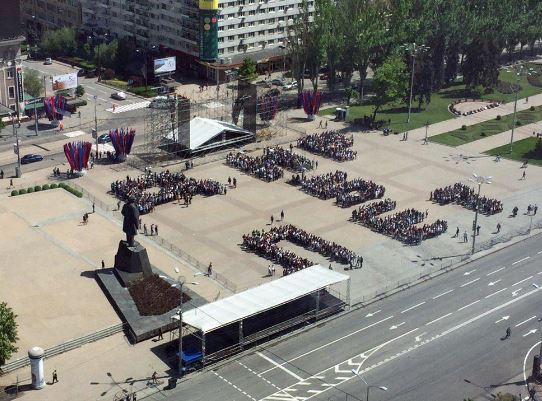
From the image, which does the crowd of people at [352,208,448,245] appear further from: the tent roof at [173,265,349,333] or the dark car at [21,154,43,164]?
the dark car at [21,154,43,164]

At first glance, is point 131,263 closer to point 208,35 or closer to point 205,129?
point 205,129

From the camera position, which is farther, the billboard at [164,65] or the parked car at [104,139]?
the billboard at [164,65]

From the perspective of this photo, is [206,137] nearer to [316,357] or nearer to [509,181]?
[509,181]

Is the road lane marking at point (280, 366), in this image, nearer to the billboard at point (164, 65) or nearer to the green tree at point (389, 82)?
the green tree at point (389, 82)

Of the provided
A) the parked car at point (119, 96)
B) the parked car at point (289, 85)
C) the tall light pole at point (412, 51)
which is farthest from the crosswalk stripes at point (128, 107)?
the tall light pole at point (412, 51)

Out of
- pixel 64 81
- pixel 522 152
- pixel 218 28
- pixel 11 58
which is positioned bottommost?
pixel 522 152

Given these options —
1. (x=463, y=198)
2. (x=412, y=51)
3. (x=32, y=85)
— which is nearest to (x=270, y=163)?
(x=463, y=198)
